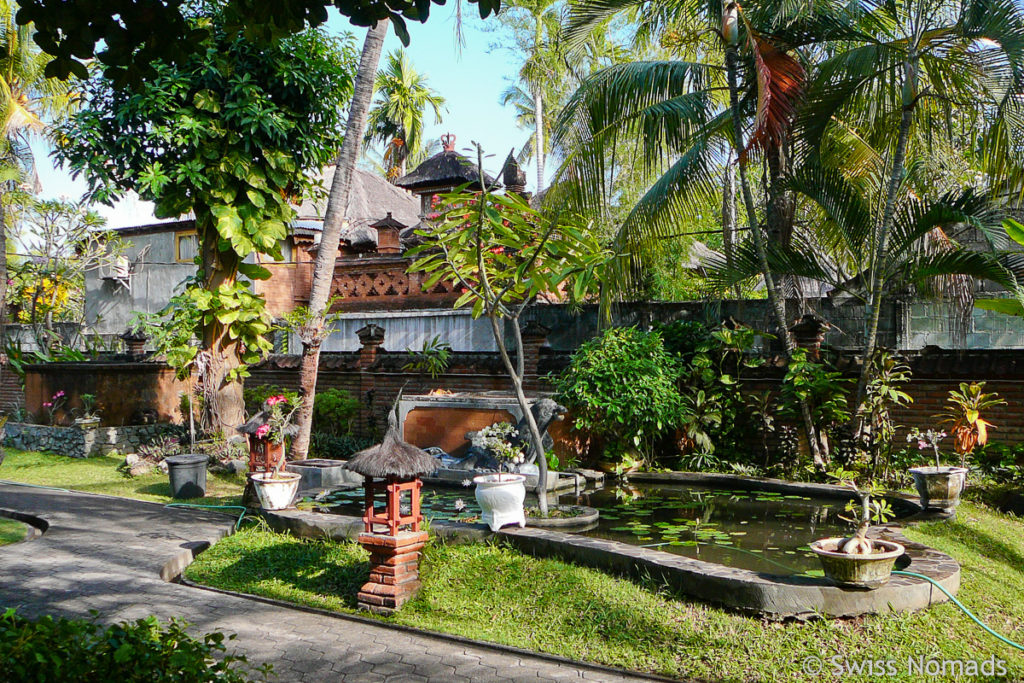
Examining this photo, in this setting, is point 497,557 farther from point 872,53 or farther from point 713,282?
point 872,53

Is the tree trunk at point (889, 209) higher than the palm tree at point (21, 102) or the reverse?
the reverse

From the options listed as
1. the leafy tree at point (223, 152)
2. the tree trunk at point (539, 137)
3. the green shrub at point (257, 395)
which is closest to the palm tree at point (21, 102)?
the leafy tree at point (223, 152)

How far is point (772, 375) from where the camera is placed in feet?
36.5

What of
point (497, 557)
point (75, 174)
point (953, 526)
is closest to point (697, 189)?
point (953, 526)

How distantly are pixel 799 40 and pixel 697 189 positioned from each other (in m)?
2.24

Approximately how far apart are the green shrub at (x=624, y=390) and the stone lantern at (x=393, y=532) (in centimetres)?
455

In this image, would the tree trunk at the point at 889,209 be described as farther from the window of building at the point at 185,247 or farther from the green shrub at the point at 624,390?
the window of building at the point at 185,247

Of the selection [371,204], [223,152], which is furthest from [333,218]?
[371,204]

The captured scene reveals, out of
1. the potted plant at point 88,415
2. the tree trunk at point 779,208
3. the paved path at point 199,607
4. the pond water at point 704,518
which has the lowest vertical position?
the paved path at point 199,607

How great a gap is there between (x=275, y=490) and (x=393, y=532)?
2639 millimetres

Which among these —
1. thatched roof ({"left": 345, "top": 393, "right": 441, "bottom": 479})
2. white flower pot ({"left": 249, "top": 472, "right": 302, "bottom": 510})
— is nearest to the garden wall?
white flower pot ({"left": 249, "top": 472, "right": 302, "bottom": 510})

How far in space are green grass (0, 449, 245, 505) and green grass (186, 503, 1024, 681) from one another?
11.6 feet

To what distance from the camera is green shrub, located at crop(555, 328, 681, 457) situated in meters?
10.4

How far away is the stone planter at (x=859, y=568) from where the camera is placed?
16.7 ft
